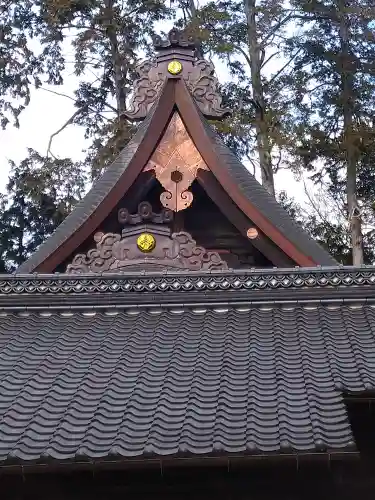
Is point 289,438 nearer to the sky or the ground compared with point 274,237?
nearer to the ground

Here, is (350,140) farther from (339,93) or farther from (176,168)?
(176,168)

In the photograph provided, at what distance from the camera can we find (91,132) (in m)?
19.9

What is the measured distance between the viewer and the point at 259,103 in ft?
61.7

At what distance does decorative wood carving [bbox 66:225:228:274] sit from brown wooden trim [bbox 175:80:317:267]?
0.63 meters

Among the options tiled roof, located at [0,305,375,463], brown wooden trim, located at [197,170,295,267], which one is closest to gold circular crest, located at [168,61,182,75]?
brown wooden trim, located at [197,170,295,267]

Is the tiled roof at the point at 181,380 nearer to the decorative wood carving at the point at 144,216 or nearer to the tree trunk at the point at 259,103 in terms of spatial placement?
the decorative wood carving at the point at 144,216

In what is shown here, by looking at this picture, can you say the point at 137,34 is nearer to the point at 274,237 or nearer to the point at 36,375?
the point at 274,237

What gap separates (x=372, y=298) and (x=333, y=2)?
16073 millimetres

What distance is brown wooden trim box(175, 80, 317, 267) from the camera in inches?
289

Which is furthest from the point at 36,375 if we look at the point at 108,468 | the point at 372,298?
the point at 372,298

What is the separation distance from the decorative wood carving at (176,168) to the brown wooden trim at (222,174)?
0.12 metres

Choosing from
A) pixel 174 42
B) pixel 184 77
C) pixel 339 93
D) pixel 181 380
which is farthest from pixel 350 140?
pixel 181 380

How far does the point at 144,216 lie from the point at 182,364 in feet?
8.00

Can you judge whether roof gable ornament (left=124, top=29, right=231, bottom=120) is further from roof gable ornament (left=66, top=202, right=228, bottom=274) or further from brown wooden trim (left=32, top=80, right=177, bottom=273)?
roof gable ornament (left=66, top=202, right=228, bottom=274)
